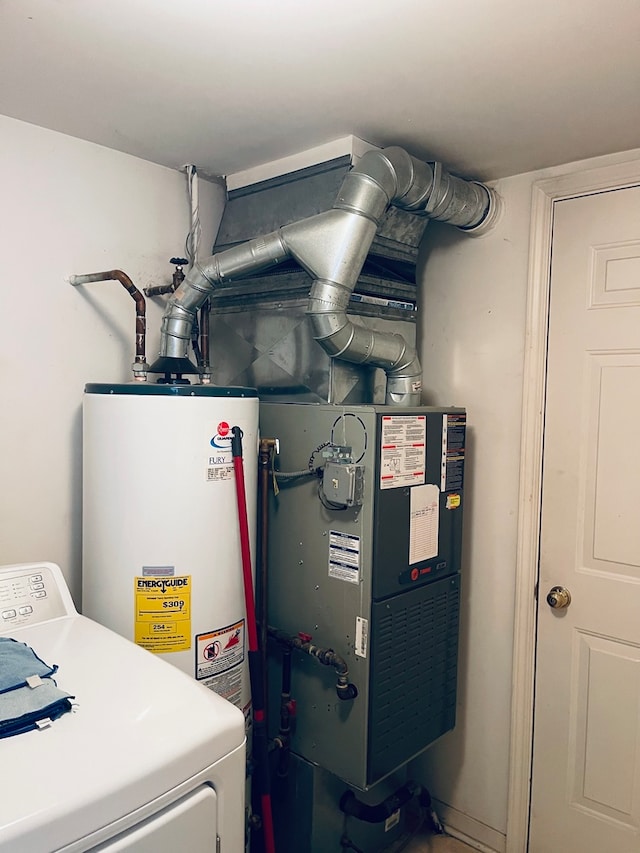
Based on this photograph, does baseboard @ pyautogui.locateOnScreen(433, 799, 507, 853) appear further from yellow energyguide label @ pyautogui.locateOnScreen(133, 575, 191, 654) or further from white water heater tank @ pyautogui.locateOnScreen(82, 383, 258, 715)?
yellow energyguide label @ pyautogui.locateOnScreen(133, 575, 191, 654)

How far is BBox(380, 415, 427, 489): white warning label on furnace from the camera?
178 cm

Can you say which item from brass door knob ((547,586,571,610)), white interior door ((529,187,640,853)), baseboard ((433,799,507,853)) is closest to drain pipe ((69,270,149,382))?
white interior door ((529,187,640,853))

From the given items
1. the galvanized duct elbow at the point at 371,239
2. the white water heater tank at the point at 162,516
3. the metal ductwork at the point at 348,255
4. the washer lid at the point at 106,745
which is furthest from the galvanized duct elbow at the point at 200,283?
the washer lid at the point at 106,745

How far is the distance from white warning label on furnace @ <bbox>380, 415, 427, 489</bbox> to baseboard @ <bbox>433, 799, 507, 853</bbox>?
137cm

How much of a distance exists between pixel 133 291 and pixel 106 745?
1314 millimetres

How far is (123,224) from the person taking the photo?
2.10m

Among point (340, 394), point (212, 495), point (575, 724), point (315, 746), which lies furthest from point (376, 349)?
point (575, 724)

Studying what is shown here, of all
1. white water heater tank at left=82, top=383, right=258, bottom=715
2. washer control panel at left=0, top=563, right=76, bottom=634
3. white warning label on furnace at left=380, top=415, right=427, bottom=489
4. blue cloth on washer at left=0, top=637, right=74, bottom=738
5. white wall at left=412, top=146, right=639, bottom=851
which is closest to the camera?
blue cloth on washer at left=0, top=637, right=74, bottom=738

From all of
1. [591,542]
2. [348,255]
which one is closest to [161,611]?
[348,255]

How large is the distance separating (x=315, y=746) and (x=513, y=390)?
4.38ft

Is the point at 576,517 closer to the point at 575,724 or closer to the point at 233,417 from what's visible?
the point at 575,724

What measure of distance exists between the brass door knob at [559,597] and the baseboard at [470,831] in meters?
0.87

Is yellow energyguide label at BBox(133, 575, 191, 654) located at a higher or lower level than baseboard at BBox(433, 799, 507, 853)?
higher

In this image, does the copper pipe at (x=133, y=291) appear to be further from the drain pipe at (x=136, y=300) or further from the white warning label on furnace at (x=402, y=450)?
the white warning label on furnace at (x=402, y=450)
